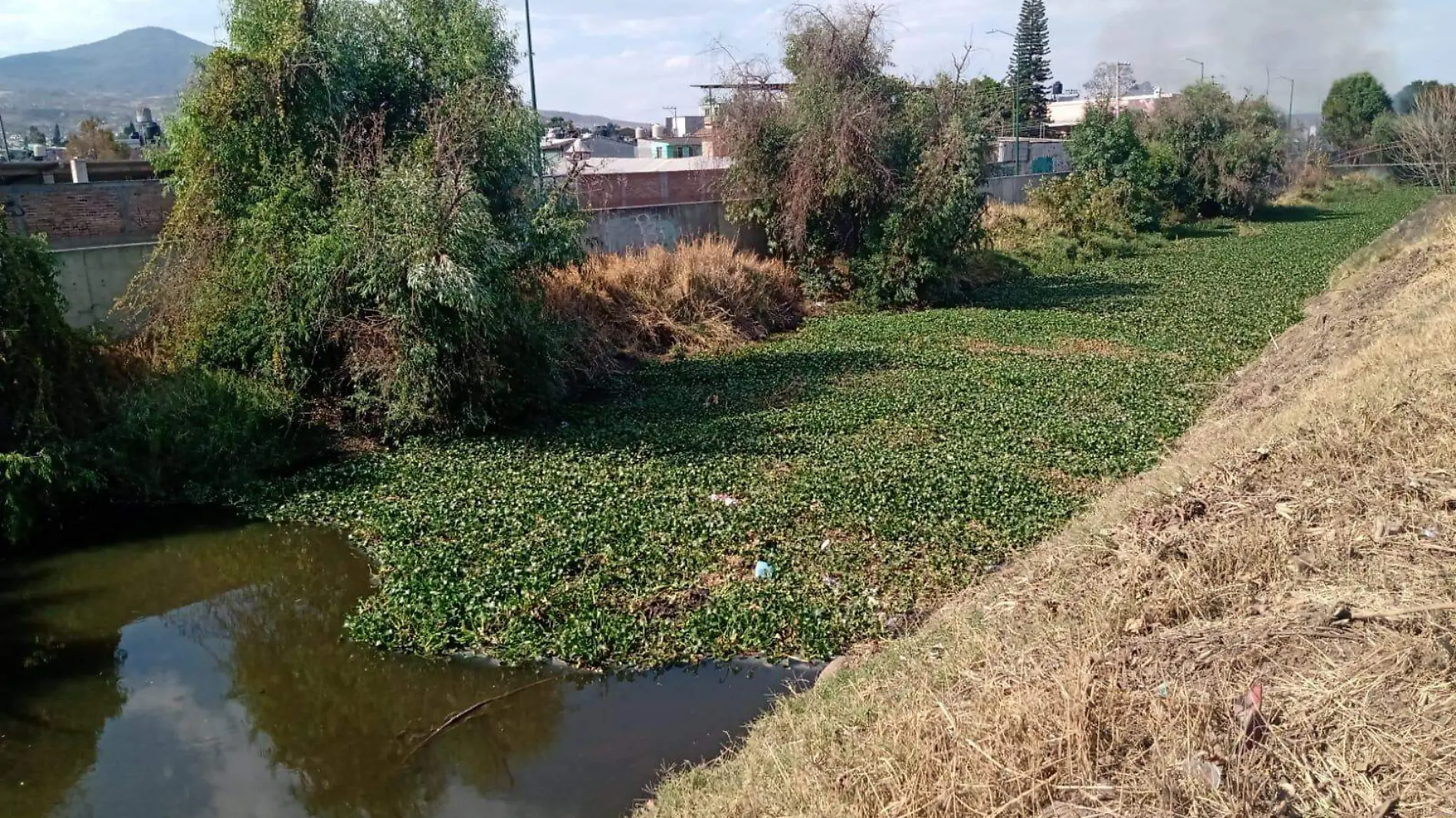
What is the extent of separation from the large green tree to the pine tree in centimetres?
1982

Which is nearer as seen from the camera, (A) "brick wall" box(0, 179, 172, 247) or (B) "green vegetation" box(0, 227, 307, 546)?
(B) "green vegetation" box(0, 227, 307, 546)

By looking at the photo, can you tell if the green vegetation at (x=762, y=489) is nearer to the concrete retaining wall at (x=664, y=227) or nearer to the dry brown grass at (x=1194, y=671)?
the dry brown grass at (x=1194, y=671)

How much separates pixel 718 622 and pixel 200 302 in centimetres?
804

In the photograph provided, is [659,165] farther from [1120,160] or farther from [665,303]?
[1120,160]

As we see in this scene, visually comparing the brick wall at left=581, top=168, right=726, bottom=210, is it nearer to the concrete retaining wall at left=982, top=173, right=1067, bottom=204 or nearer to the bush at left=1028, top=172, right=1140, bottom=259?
the bush at left=1028, top=172, right=1140, bottom=259

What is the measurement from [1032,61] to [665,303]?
182 feet

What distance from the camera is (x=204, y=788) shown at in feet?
20.3

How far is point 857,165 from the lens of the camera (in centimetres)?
2045

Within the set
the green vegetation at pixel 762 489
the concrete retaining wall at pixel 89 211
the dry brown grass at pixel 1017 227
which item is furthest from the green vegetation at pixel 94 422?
the dry brown grass at pixel 1017 227

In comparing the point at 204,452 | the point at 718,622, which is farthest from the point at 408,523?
the point at 718,622

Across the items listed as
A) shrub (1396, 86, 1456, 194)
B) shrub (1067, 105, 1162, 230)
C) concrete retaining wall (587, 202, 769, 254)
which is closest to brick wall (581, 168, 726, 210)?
concrete retaining wall (587, 202, 769, 254)

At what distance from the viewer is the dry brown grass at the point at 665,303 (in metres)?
16.4

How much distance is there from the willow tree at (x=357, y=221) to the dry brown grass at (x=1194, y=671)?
6.78 metres

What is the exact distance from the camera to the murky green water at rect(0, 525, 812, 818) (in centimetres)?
607
